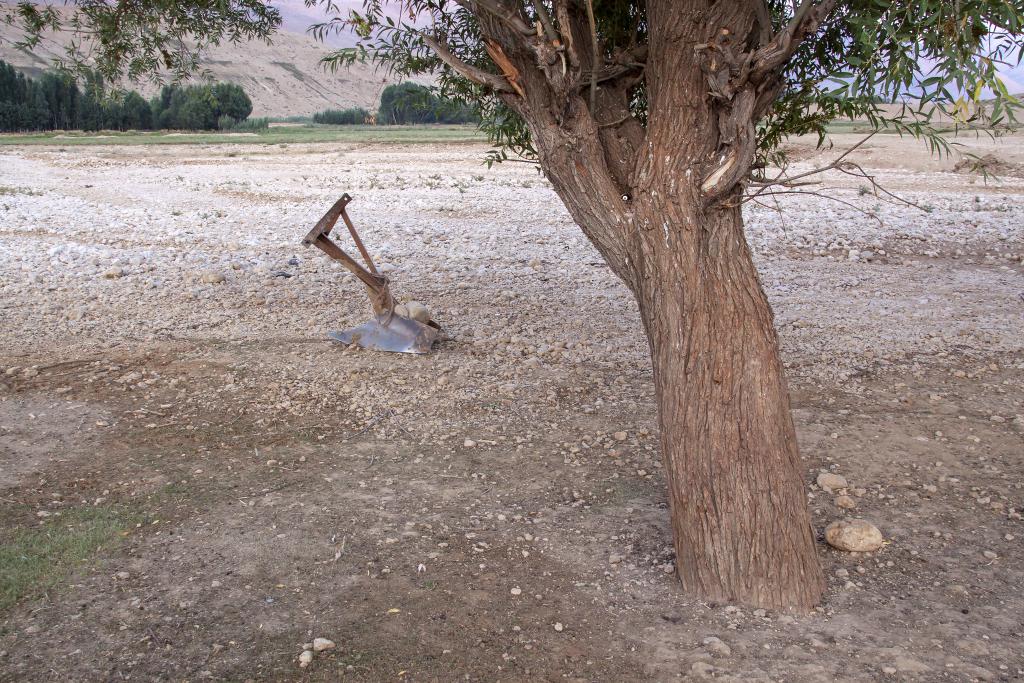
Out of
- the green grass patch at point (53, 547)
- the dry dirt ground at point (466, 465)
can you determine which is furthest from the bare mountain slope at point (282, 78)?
the green grass patch at point (53, 547)

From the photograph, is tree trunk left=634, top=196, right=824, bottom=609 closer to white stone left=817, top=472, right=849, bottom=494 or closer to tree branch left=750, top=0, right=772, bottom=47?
tree branch left=750, top=0, right=772, bottom=47

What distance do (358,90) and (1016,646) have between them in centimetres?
12739

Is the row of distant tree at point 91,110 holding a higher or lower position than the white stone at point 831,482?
higher

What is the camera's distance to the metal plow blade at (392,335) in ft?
24.7

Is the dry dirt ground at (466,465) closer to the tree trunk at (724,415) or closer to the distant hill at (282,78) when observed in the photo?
the tree trunk at (724,415)

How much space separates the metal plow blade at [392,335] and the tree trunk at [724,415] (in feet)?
12.3

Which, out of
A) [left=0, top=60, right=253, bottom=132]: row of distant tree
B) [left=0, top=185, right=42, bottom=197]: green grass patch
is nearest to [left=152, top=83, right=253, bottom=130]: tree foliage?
[left=0, top=60, right=253, bottom=132]: row of distant tree

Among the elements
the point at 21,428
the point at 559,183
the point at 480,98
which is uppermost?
the point at 480,98

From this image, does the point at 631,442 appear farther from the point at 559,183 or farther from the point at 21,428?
the point at 21,428

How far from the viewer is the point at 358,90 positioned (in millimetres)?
123875

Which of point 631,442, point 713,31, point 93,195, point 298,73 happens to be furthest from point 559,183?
point 298,73

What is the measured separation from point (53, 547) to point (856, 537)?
394 cm

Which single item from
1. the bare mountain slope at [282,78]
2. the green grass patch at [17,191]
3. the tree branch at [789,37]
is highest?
the bare mountain slope at [282,78]

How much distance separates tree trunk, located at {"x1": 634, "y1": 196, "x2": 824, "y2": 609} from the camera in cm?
384
